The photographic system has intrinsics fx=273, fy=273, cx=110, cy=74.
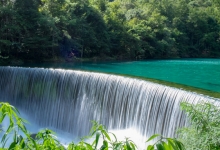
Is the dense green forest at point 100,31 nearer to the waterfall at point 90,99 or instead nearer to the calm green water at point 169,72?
the calm green water at point 169,72

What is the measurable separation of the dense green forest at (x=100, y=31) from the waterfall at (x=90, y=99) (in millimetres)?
5379

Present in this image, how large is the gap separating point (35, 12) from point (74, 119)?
1019 cm

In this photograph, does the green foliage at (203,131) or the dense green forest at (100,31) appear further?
the dense green forest at (100,31)

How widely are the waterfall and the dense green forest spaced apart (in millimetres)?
5379

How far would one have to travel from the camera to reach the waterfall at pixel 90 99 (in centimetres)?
889

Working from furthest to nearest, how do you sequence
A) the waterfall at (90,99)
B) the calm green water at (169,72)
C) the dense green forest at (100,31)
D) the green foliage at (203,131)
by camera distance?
the dense green forest at (100,31), the calm green water at (169,72), the waterfall at (90,99), the green foliage at (203,131)

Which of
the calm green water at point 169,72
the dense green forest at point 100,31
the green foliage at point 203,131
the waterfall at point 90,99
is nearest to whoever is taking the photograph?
the green foliage at point 203,131

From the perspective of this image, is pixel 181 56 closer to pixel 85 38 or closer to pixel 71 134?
pixel 85 38

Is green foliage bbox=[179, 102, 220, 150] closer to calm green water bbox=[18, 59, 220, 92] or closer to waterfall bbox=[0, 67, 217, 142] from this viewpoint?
waterfall bbox=[0, 67, 217, 142]

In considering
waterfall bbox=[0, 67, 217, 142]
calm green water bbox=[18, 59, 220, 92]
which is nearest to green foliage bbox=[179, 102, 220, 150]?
waterfall bbox=[0, 67, 217, 142]

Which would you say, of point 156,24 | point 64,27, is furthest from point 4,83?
point 156,24

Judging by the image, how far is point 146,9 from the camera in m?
39.5

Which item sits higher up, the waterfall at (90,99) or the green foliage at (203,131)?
the green foliage at (203,131)

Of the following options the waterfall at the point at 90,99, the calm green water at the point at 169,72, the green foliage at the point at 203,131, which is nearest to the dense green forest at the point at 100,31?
the calm green water at the point at 169,72
